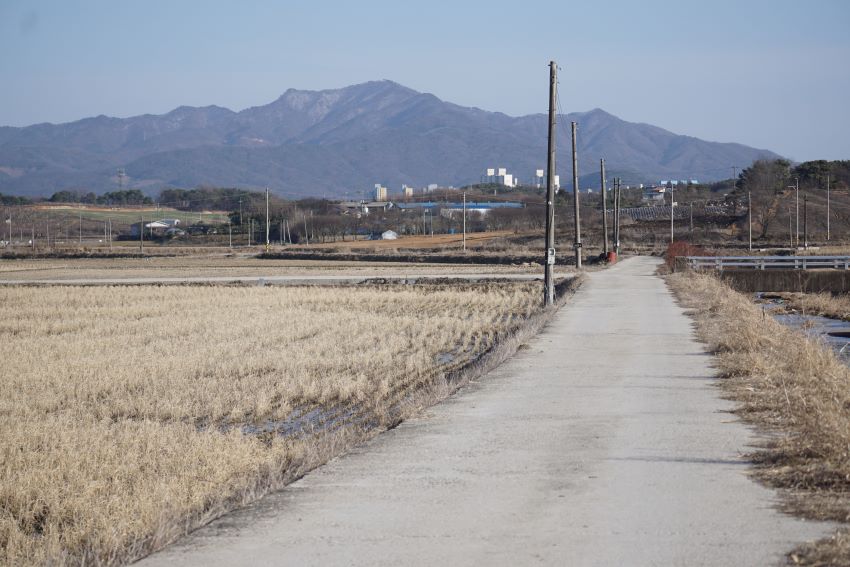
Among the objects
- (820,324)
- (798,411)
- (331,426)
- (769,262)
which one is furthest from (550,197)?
(769,262)

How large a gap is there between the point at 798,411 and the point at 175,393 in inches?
384

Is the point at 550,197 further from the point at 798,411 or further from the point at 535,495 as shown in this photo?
the point at 535,495

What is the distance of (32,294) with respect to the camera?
4206 centimetres

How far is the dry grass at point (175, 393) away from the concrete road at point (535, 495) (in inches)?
29.0

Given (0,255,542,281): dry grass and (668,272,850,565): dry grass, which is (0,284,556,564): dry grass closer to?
(668,272,850,565): dry grass

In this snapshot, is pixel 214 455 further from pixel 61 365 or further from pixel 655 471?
pixel 61 365

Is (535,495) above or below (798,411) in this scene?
below

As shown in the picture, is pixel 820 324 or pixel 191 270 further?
pixel 191 270

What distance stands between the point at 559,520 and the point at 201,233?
473ft

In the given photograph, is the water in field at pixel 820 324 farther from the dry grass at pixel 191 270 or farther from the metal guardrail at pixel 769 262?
the dry grass at pixel 191 270

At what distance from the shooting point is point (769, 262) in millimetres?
54406

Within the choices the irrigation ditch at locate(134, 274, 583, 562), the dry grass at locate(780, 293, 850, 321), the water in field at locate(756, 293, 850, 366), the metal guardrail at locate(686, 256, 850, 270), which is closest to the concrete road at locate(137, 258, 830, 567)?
the irrigation ditch at locate(134, 274, 583, 562)

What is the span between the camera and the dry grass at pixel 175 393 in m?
8.99

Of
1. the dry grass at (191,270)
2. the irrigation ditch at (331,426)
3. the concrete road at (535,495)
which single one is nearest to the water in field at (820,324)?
the irrigation ditch at (331,426)
